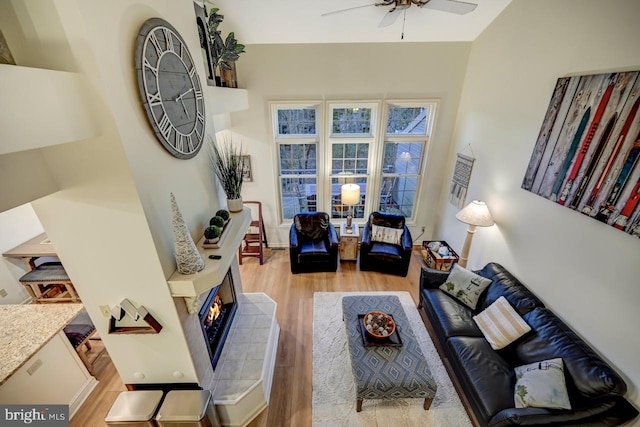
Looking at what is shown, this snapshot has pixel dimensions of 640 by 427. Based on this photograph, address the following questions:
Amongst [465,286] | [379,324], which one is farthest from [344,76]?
[379,324]

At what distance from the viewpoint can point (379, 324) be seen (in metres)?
2.77

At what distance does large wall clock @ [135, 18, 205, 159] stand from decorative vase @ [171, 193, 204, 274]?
1.46 feet

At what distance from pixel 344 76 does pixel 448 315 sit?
11.8 feet

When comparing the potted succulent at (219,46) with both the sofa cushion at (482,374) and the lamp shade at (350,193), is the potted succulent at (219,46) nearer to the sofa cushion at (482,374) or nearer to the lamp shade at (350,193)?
the lamp shade at (350,193)

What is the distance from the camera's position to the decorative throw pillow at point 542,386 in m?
1.97

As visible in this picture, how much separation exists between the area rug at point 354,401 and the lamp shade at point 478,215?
1569 mm

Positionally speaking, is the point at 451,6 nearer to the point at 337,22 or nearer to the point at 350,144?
the point at 337,22

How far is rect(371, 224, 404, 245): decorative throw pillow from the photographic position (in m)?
4.43

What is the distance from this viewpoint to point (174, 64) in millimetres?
1747

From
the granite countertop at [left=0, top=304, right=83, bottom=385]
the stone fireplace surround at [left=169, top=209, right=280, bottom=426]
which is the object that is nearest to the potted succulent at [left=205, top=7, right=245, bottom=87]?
the stone fireplace surround at [left=169, top=209, right=280, bottom=426]

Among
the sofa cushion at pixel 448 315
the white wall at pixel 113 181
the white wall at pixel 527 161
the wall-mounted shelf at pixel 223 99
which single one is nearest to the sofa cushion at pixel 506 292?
the white wall at pixel 527 161

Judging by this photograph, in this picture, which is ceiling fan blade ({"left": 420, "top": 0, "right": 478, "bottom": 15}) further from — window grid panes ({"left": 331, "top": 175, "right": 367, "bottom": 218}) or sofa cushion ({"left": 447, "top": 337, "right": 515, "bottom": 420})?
sofa cushion ({"left": 447, "top": 337, "right": 515, "bottom": 420})

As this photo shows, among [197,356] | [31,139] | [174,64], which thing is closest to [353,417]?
[197,356]

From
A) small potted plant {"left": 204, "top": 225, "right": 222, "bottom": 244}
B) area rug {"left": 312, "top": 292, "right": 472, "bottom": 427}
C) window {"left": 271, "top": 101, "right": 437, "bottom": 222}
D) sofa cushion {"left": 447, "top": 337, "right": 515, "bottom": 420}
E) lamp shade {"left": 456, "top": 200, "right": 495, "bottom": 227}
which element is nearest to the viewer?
small potted plant {"left": 204, "top": 225, "right": 222, "bottom": 244}
